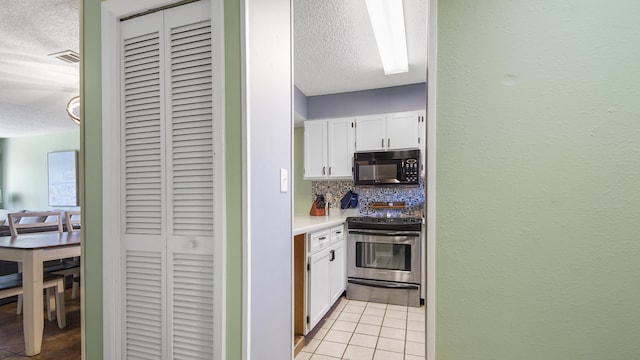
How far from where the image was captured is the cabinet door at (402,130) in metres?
3.31

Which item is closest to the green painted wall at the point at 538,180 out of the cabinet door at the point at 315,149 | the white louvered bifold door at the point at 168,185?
the white louvered bifold door at the point at 168,185

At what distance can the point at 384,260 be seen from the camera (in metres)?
3.08

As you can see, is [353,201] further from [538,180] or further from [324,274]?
[538,180]

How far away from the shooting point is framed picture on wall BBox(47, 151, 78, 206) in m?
5.91

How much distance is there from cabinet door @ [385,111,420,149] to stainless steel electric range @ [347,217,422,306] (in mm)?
902

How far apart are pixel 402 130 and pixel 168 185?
2.72 m

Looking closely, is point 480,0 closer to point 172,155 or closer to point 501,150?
point 501,150

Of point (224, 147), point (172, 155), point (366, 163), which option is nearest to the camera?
point (224, 147)

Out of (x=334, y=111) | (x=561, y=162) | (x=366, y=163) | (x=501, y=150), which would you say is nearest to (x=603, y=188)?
(x=561, y=162)

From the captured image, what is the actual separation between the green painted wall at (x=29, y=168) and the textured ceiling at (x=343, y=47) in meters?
5.95

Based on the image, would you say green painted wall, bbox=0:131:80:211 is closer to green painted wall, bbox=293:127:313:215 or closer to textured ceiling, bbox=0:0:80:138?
textured ceiling, bbox=0:0:80:138

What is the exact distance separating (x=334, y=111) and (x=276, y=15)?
7.86 feet

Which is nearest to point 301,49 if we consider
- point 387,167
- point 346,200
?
point 387,167

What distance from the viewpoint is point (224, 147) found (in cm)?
120
